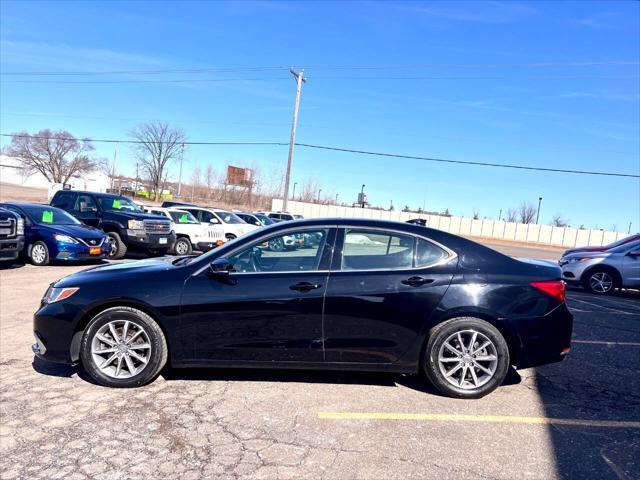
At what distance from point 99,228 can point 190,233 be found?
2.94 m

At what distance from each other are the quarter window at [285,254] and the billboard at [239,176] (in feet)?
260

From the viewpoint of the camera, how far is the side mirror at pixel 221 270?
4254mm

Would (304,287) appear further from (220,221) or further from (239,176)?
(239,176)

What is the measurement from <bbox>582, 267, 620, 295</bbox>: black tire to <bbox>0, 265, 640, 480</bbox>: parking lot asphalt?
319 inches

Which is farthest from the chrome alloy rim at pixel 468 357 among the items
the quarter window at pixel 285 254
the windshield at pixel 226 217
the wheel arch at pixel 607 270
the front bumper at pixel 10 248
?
the windshield at pixel 226 217

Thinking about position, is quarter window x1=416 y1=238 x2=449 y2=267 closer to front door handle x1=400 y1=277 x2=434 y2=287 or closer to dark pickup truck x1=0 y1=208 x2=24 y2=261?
front door handle x1=400 y1=277 x2=434 y2=287

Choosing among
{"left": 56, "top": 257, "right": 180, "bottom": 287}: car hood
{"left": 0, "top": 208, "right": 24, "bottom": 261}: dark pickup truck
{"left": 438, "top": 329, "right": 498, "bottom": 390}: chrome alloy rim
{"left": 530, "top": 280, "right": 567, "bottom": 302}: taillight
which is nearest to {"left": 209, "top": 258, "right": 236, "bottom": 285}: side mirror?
{"left": 56, "top": 257, "right": 180, "bottom": 287}: car hood

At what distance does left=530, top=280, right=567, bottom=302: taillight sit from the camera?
14.5 feet

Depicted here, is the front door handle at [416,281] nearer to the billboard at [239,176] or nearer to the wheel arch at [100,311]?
the wheel arch at [100,311]

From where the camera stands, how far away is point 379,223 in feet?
15.3

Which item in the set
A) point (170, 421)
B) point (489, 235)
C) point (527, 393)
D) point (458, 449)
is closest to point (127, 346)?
point (170, 421)

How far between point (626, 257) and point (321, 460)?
12.0m

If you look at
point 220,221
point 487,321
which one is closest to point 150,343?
point 487,321

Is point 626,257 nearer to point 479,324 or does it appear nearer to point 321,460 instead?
point 479,324
